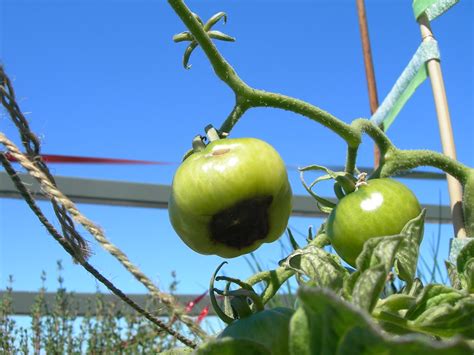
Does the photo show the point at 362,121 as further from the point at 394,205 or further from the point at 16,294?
the point at 16,294

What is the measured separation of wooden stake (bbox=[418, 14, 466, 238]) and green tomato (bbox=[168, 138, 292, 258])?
207 millimetres

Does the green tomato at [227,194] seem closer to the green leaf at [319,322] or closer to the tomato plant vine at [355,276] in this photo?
the tomato plant vine at [355,276]

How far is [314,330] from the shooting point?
0.81 ft

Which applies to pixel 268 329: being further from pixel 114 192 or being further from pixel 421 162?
pixel 114 192

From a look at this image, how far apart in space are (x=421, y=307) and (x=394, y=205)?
150mm

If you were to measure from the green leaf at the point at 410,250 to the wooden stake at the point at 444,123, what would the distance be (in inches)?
10.0

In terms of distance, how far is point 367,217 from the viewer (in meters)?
0.45

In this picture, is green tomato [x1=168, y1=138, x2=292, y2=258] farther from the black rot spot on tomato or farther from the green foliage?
the green foliage

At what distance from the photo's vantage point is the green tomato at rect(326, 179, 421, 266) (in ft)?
1.46

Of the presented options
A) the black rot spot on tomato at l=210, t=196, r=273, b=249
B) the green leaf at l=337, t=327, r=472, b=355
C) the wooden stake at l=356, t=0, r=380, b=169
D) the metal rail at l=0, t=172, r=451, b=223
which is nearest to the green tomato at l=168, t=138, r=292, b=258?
the black rot spot on tomato at l=210, t=196, r=273, b=249

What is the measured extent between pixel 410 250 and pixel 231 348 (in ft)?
0.38

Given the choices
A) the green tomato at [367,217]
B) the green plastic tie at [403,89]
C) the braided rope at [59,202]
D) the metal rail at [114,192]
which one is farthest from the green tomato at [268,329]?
the metal rail at [114,192]

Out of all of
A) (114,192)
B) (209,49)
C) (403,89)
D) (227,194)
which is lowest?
(227,194)

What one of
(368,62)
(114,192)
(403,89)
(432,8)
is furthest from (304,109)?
(114,192)
